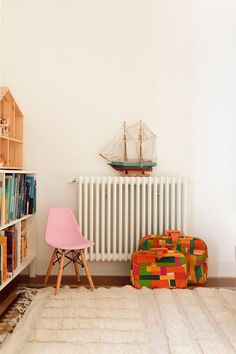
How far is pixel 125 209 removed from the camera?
10.1 ft

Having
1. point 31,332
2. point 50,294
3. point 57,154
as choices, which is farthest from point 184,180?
point 31,332

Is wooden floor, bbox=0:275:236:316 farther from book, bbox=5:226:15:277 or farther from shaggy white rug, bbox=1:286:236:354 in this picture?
book, bbox=5:226:15:277

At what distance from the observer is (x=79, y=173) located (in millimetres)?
3182

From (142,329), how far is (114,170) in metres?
1.42

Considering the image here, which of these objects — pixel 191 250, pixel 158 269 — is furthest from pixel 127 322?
pixel 191 250

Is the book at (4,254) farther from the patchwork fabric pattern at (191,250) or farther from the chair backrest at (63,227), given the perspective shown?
the patchwork fabric pattern at (191,250)

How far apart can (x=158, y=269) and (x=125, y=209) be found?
0.54m

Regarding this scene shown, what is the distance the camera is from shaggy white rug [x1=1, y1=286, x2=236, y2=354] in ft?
6.09

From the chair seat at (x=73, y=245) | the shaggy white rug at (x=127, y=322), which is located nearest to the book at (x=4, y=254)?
the shaggy white rug at (x=127, y=322)

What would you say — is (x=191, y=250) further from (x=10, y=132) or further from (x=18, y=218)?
(x=10, y=132)

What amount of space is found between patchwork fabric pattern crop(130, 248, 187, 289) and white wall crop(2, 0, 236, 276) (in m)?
0.39

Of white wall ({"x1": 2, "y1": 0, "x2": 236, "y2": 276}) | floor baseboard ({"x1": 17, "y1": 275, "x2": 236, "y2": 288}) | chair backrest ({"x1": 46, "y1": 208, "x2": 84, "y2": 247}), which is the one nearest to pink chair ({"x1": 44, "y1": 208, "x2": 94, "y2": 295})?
chair backrest ({"x1": 46, "y1": 208, "x2": 84, "y2": 247})

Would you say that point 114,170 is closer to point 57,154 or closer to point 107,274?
point 57,154

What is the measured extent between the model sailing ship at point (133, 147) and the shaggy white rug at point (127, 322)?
1.04 m
